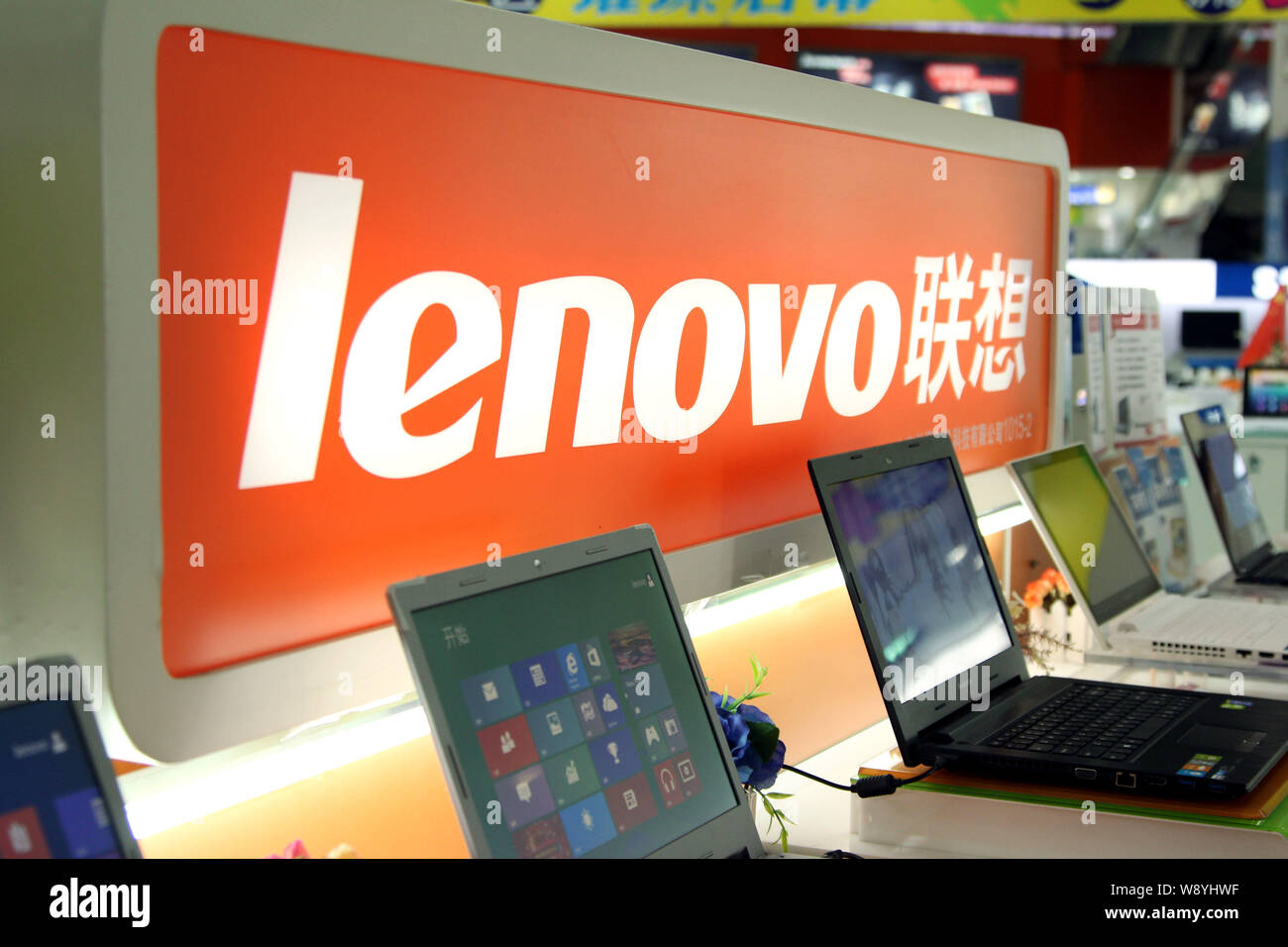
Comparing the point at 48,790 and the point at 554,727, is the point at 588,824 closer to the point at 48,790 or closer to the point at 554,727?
the point at 554,727

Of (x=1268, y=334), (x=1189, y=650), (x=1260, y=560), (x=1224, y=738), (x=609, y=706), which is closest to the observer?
(x=609, y=706)

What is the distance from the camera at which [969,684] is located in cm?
175

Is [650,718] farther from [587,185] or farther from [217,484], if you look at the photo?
[587,185]

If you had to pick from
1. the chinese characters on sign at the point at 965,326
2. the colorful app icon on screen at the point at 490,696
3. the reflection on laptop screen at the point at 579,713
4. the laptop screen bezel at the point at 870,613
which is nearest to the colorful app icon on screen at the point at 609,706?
the reflection on laptop screen at the point at 579,713

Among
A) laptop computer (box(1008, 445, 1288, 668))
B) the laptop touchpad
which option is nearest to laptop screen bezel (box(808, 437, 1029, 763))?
the laptop touchpad

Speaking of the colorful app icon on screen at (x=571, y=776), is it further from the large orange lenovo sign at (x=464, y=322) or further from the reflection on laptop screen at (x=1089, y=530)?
the reflection on laptop screen at (x=1089, y=530)

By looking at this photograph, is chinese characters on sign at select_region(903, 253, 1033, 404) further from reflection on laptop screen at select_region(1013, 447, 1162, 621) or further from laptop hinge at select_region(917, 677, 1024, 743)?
laptop hinge at select_region(917, 677, 1024, 743)

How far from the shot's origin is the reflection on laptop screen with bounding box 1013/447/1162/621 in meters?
2.29

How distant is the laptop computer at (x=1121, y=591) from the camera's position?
7.27 feet

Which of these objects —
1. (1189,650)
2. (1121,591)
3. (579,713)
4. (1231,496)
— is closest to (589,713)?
(579,713)

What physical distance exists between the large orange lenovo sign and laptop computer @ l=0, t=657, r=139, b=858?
206mm

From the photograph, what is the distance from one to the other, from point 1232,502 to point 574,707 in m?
2.47

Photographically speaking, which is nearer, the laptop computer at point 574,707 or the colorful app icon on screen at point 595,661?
the laptop computer at point 574,707
